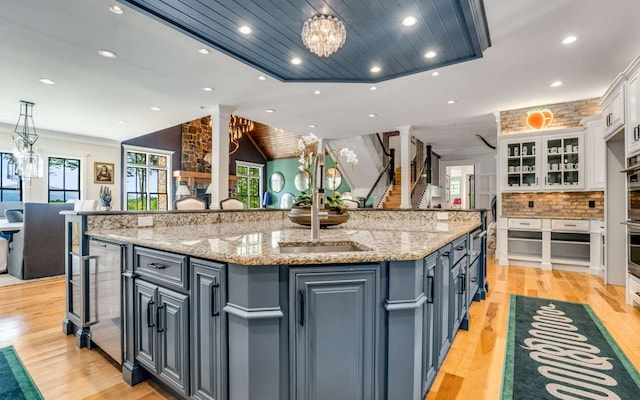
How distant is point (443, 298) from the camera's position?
186 centimetres

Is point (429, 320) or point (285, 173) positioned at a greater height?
point (285, 173)

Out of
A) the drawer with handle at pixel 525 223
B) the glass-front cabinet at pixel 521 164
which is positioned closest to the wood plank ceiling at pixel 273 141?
the glass-front cabinet at pixel 521 164

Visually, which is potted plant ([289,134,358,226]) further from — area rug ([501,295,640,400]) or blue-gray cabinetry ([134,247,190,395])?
area rug ([501,295,640,400])

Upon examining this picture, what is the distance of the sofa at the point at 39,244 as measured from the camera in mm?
4363

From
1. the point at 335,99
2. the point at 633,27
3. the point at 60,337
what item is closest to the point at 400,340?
the point at 60,337

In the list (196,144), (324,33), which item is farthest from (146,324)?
(196,144)

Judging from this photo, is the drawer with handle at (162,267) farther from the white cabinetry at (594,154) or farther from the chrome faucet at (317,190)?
the white cabinetry at (594,154)

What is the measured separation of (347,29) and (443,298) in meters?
2.54

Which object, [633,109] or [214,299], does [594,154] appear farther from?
[214,299]

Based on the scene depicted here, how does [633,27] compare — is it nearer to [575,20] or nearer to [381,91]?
[575,20]

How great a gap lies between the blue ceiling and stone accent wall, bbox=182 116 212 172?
673cm

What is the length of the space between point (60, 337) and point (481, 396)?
126 inches

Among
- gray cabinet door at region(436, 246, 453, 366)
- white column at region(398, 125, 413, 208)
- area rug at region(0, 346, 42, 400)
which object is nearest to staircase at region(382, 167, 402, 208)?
white column at region(398, 125, 413, 208)

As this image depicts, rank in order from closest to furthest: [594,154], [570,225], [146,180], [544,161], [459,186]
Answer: [594,154], [570,225], [544,161], [146,180], [459,186]
